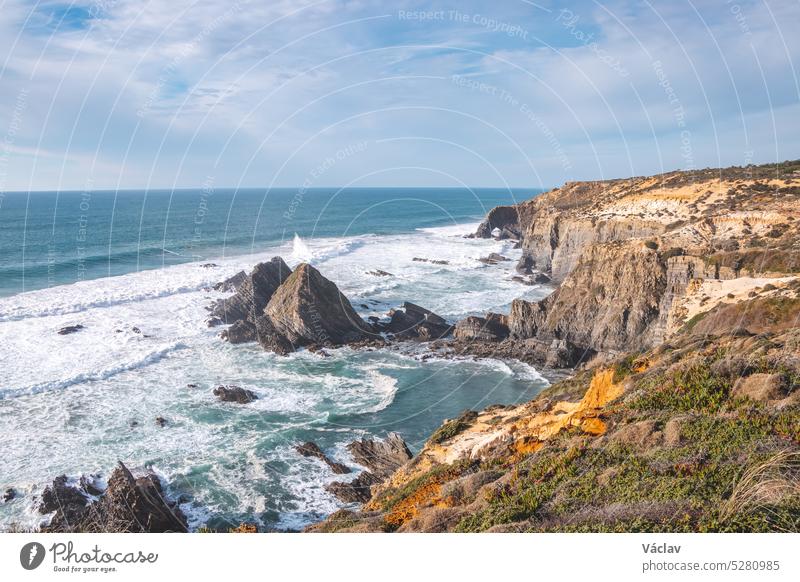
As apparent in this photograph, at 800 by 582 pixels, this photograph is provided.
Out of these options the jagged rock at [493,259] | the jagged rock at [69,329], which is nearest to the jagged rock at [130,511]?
the jagged rock at [69,329]

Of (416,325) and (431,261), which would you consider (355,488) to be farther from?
(431,261)

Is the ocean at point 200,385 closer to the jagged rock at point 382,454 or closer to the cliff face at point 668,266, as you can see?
the jagged rock at point 382,454

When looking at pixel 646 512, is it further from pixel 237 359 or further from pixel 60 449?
pixel 237 359

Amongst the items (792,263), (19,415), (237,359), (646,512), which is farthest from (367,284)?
(646,512)

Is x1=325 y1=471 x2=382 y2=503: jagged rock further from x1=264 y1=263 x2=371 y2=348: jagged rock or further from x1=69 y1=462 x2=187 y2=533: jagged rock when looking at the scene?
x1=264 y1=263 x2=371 y2=348: jagged rock

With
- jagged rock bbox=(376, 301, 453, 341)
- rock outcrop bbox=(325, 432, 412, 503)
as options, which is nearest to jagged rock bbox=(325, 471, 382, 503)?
rock outcrop bbox=(325, 432, 412, 503)
